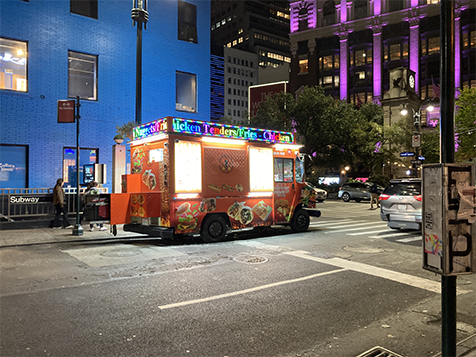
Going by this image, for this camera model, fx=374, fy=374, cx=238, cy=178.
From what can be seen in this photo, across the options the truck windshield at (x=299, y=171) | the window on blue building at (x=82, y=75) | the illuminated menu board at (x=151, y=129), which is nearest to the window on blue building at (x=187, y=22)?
the window on blue building at (x=82, y=75)

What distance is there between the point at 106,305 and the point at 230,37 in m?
162

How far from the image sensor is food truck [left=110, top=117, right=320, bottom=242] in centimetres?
1052

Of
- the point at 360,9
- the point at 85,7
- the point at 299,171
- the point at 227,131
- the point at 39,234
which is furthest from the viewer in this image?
the point at 360,9

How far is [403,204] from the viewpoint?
12914 mm

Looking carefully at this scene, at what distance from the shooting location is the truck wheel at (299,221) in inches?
531

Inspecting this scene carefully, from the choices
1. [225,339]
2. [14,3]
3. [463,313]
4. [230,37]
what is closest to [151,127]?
[225,339]

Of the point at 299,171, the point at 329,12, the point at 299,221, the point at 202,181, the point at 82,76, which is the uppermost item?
the point at 329,12

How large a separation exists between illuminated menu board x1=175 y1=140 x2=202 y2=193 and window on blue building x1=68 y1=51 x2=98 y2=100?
10.6 m

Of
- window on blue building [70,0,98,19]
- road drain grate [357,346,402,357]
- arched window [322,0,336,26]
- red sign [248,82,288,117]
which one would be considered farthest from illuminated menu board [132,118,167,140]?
arched window [322,0,336,26]

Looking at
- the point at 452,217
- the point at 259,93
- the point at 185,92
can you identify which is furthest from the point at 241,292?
the point at 259,93

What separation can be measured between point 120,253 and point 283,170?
20.6 ft

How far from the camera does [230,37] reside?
156125 millimetres

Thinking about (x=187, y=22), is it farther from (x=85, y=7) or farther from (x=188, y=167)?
(x=188, y=167)

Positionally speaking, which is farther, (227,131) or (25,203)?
(25,203)
